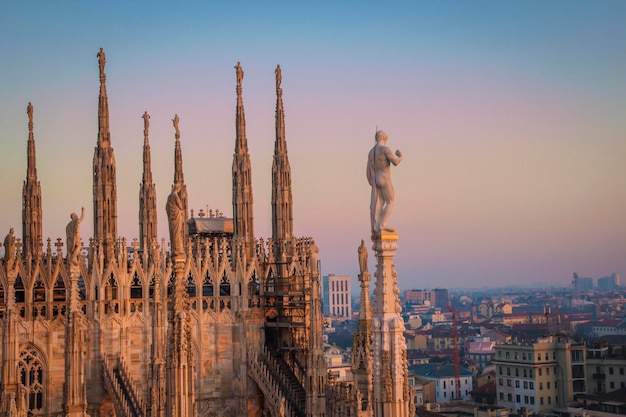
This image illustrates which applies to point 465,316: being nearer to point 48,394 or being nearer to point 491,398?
point 491,398

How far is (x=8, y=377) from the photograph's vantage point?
35.1 metres

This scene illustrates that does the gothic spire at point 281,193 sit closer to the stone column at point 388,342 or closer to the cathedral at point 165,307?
the cathedral at point 165,307

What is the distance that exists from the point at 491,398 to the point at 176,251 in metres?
65.6

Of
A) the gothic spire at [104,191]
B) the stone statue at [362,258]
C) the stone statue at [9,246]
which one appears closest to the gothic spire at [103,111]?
the gothic spire at [104,191]

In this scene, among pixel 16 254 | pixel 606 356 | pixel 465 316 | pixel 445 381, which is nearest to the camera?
pixel 16 254

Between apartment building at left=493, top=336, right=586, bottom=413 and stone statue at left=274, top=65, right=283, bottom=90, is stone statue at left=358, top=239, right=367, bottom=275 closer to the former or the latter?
stone statue at left=274, top=65, right=283, bottom=90

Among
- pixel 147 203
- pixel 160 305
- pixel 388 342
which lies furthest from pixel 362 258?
pixel 147 203

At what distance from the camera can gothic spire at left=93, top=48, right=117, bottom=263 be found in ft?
130

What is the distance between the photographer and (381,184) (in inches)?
508

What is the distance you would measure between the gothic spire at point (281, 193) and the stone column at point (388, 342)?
2989cm

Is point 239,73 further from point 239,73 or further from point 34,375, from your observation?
point 34,375

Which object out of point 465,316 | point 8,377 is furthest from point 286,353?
point 465,316

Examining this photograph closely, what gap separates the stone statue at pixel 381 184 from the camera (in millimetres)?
12844

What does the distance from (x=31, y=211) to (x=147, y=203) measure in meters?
5.51
